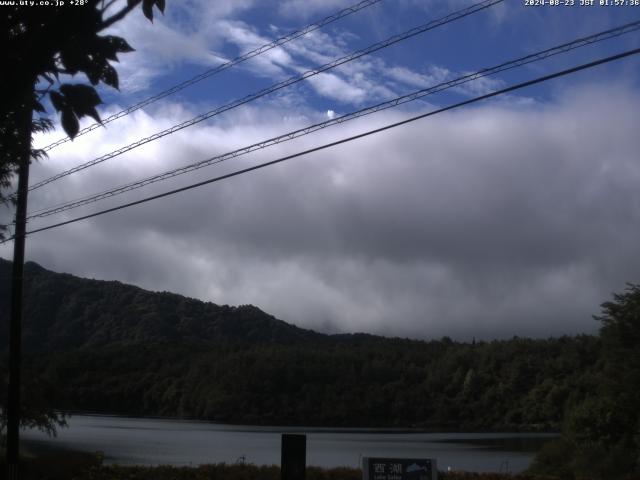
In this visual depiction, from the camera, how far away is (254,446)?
150 feet

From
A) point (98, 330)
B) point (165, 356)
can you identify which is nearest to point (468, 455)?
point (165, 356)

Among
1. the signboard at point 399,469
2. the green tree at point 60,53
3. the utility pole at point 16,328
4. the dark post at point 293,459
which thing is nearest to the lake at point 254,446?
the utility pole at point 16,328

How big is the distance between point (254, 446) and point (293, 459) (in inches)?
1289

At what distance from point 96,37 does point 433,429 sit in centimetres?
7292

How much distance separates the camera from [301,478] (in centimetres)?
1422

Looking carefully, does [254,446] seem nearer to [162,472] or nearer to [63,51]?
[162,472]

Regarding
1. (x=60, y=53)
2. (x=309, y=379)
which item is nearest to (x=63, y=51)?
(x=60, y=53)

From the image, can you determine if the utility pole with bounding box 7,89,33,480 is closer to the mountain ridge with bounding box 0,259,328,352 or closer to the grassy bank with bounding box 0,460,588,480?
the grassy bank with bounding box 0,460,588,480

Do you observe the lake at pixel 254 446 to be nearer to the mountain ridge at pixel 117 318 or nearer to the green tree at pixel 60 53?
the mountain ridge at pixel 117 318

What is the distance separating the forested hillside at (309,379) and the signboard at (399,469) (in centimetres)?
5212

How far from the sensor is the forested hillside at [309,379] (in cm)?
6950

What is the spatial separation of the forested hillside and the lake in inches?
321

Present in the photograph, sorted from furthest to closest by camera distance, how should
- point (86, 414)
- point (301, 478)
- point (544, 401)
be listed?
point (86, 414) → point (544, 401) → point (301, 478)

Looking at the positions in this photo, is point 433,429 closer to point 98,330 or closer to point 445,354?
point 445,354
